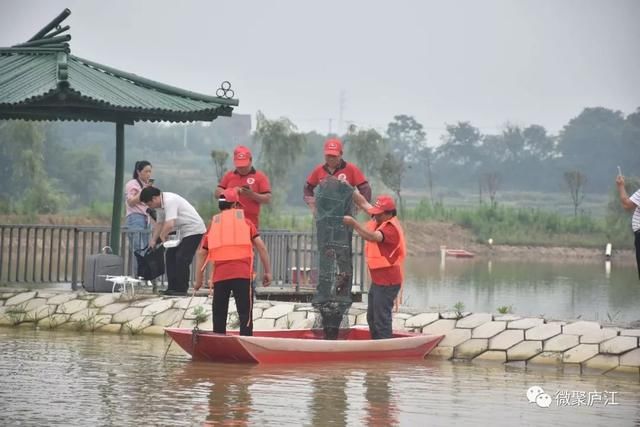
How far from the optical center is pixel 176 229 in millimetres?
19281

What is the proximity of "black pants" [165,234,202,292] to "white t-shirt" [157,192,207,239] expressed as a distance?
0.09 meters

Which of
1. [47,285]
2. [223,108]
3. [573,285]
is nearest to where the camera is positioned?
[223,108]

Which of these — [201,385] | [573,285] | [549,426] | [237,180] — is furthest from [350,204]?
[573,285]

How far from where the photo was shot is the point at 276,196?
75250 mm

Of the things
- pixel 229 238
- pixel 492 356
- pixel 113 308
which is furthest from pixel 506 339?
pixel 113 308

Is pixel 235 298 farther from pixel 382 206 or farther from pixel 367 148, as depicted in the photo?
pixel 367 148

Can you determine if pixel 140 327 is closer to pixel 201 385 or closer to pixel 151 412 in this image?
pixel 201 385

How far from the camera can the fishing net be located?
638 inches

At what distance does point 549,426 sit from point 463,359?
16.6 feet

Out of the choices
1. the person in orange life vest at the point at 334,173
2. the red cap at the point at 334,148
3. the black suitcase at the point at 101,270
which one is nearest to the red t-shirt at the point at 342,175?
the person in orange life vest at the point at 334,173

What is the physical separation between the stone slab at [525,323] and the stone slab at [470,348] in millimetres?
387

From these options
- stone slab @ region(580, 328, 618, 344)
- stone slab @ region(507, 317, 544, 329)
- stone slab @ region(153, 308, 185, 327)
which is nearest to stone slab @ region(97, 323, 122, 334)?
stone slab @ region(153, 308, 185, 327)

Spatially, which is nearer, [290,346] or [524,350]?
[290,346]

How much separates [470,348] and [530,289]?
2089cm
